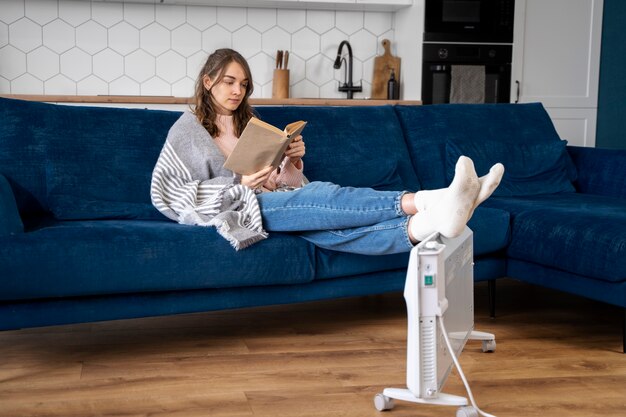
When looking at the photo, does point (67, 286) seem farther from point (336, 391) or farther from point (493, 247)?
point (493, 247)

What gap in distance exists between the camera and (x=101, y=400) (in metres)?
2.17

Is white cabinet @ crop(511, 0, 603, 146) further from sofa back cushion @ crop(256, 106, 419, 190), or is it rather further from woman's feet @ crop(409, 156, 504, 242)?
woman's feet @ crop(409, 156, 504, 242)

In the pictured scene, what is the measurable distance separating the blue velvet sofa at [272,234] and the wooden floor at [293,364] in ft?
0.58

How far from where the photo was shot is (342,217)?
248cm

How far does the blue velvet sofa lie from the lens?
7.84 feet

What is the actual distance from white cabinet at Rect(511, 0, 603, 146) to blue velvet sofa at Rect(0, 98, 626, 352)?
56.7 inches

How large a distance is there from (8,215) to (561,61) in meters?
3.88

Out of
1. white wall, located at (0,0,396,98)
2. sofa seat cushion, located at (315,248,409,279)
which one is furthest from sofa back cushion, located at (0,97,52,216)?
white wall, located at (0,0,396,98)

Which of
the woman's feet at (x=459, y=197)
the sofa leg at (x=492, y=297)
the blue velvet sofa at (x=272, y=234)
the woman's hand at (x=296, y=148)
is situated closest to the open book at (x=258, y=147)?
the woman's hand at (x=296, y=148)

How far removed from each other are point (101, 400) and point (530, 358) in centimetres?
133

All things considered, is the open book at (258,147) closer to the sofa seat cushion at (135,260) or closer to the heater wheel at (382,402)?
the sofa seat cushion at (135,260)

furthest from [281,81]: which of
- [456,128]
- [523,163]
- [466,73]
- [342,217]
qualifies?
[342,217]

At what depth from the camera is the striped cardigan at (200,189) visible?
8.40 ft

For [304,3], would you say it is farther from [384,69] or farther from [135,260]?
[135,260]
